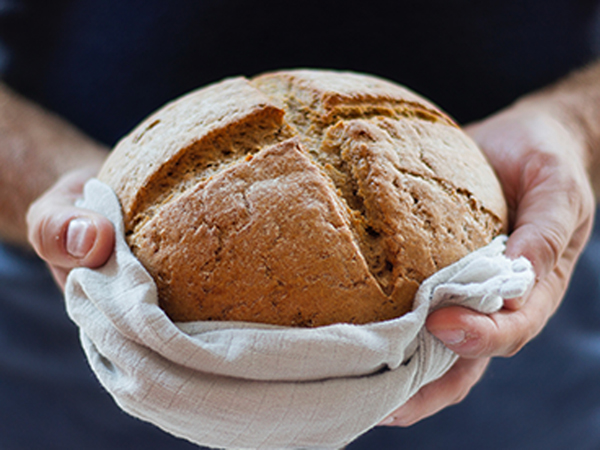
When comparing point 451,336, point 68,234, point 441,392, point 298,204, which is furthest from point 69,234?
point 441,392

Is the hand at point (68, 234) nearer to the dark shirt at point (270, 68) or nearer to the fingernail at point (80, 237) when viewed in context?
the fingernail at point (80, 237)

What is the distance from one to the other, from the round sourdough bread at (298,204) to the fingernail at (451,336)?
101mm

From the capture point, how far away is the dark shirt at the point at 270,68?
69.9 inches

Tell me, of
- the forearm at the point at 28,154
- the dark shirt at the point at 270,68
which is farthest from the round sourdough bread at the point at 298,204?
the forearm at the point at 28,154

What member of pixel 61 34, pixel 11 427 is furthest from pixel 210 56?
pixel 11 427

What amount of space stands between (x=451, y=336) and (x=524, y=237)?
1.10 ft

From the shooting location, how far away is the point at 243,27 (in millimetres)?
1786

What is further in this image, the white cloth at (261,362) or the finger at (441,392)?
the finger at (441,392)

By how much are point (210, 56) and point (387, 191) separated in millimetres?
1133

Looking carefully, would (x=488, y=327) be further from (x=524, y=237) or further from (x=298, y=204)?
(x=298, y=204)

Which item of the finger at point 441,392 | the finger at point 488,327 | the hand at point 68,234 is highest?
the hand at point 68,234

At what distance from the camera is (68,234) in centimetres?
106

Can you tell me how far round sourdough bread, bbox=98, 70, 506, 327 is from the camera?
92 cm

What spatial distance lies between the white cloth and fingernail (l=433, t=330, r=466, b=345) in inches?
0.9
